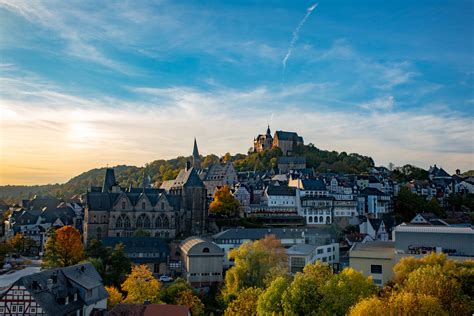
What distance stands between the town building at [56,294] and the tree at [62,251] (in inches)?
564

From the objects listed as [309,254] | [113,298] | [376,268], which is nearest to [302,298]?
[376,268]

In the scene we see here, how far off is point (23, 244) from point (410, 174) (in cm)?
Answer: 9119

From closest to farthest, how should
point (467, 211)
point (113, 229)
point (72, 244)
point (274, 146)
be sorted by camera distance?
point (72, 244) < point (113, 229) < point (467, 211) < point (274, 146)

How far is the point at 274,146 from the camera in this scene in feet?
443

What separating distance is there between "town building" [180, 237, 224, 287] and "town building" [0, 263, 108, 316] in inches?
606

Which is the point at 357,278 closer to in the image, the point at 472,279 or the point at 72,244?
the point at 472,279

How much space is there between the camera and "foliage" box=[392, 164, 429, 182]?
12275 cm

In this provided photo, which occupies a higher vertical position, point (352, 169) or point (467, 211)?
point (352, 169)

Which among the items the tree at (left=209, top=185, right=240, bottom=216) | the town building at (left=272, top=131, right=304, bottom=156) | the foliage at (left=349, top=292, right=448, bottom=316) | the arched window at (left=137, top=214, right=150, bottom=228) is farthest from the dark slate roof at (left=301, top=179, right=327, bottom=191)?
the foliage at (left=349, top=292, right=448, bottom=316)

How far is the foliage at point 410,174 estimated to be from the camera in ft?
403

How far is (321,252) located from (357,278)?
28138mm

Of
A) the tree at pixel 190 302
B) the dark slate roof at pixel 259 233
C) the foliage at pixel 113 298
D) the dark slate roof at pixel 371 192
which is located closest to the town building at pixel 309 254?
the dark slate roof at pixel 259 233

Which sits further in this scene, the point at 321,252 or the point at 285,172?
the point at 285,172

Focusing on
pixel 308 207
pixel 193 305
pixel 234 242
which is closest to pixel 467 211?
pixel 308 207
